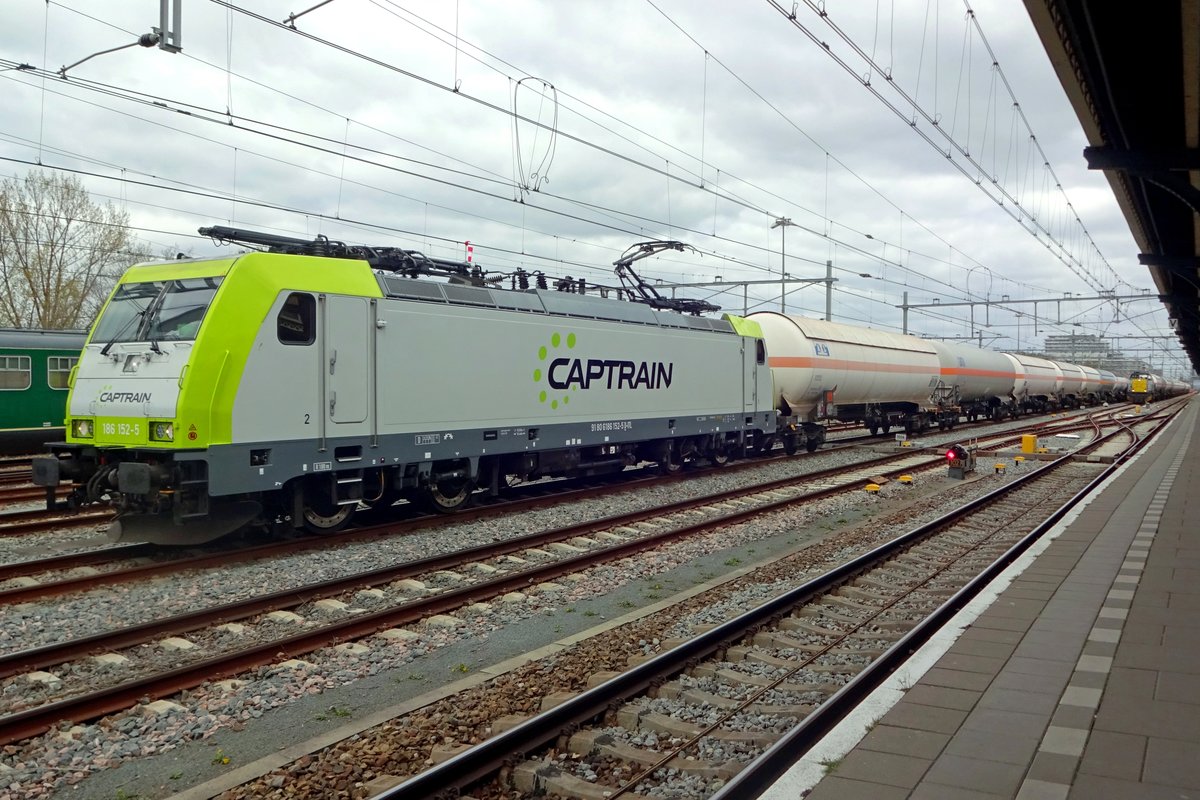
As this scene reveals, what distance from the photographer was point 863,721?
4.71 metres

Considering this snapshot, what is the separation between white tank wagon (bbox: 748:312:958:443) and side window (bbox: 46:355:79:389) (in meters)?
18.3

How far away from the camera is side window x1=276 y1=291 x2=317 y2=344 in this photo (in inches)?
411

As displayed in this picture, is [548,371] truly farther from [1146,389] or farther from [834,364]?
[1146,389]

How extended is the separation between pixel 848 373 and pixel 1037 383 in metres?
27.3

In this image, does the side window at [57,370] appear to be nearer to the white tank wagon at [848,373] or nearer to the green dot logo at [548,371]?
the green dot logo at [548,371]

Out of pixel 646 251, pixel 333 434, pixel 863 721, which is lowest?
pixel 863 721

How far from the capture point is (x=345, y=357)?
11148mm

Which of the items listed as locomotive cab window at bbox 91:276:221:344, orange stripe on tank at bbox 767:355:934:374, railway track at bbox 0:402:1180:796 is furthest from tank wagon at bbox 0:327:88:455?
→ orange stripe on tank at bbox 767:355:934:374

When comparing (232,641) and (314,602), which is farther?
(314,602)

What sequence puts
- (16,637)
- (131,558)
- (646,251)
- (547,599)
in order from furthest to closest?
(646,251), (131,558), (547,599), (16,637)

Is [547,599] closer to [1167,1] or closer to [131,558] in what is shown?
[131,558]

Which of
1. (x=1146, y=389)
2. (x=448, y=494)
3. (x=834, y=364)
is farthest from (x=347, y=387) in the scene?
(x=1146, y=389)

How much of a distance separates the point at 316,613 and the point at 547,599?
2.21 meters

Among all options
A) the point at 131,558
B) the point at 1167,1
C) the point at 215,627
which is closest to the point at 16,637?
the point at 215,627
